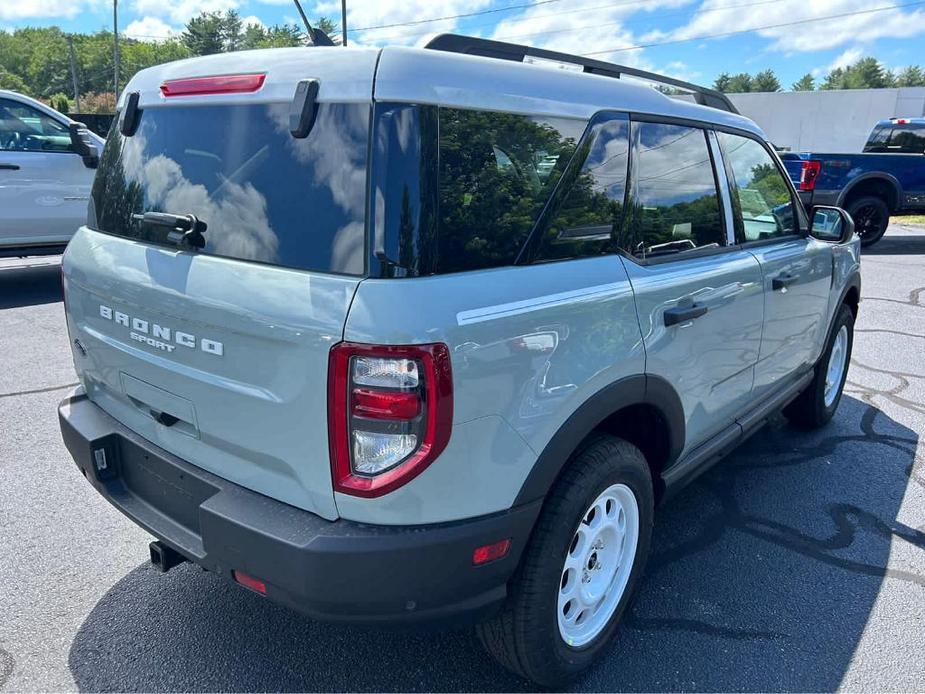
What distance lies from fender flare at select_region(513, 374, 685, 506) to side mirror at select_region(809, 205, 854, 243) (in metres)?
2.01

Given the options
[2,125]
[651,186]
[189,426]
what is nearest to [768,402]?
[651,186]

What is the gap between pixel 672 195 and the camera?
2.75 meters

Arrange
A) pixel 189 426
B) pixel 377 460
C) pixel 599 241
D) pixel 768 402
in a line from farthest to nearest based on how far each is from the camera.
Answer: pixel 768 402, pixel 599 241, pixel 189 426, pixel 377 460

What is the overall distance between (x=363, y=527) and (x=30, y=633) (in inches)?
61.6

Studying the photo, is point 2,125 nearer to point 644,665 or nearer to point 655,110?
point 655,110

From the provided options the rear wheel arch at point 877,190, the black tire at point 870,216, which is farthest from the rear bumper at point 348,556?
the black tire at point 870,216

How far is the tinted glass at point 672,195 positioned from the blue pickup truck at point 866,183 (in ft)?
33.7

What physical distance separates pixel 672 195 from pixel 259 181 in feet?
5.25

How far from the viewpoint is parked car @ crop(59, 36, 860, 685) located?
1755mm

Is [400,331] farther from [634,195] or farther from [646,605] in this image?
[646,605]

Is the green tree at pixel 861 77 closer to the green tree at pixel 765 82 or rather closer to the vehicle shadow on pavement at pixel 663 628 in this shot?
the green tree at pixel 765 82

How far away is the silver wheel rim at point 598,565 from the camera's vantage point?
90.8 inches

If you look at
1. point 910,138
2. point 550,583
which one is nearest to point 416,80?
point 550,583

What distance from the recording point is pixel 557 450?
6.58 feet
